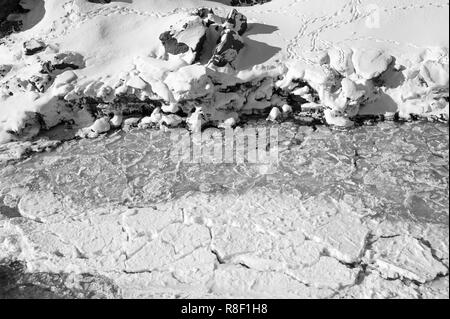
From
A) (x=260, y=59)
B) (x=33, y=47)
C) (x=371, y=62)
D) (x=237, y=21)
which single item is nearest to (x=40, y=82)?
(x=33, y=47)

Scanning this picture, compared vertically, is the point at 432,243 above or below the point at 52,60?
below

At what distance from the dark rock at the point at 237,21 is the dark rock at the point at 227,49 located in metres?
0.20

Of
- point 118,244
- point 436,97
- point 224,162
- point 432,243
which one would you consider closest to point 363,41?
point 436,97

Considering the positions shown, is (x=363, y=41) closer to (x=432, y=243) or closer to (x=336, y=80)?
(x=336, y=80)

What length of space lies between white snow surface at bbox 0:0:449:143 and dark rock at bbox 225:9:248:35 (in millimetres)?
123

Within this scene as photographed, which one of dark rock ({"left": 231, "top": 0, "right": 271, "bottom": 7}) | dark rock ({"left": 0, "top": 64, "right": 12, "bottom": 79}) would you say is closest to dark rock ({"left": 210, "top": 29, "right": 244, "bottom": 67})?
dark rock ({"left": 231, "top": 0, "right": 271, "bottom": 7})

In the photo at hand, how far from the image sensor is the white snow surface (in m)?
5.48

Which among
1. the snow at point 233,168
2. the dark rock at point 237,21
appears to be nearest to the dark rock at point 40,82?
the snow at point 233,168

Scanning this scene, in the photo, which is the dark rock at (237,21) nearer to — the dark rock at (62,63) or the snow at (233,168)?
the snow at (233,168)

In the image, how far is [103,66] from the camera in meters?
6.16

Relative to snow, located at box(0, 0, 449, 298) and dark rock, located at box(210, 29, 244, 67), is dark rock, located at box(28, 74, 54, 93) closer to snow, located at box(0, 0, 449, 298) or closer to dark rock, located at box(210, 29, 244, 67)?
snow, located at box(0, 0, 449, 298)

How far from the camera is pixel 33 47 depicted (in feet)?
20.8

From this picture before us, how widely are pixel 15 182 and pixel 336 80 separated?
3.53 m
